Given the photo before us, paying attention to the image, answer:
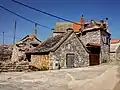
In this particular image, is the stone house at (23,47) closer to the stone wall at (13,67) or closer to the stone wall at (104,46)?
the stone wall at (13,67)

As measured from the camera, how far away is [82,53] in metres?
28.2

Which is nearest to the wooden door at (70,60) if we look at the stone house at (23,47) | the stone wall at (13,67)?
the stone wall at (13,67)

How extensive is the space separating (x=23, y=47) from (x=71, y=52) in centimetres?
1353

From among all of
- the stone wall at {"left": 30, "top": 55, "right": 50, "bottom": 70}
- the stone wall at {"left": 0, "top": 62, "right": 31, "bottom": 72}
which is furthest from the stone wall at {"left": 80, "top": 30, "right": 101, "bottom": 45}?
the stone wall at {"left": 0, "top": 62, "right": 31, "bottom": 72}

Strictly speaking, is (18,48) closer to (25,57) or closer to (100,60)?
(25,57)

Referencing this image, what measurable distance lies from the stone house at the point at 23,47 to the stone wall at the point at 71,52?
720cm

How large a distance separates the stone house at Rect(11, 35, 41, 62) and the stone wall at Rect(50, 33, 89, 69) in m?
7.20

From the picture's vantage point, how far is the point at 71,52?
88.2 ft

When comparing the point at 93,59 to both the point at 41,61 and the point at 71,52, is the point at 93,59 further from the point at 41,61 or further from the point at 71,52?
the point at 41,61

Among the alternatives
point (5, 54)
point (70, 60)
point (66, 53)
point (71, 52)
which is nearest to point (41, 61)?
point (66, 53)

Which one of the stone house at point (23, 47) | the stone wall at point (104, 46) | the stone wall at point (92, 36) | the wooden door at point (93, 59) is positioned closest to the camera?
the wooden door at point (93, 59)

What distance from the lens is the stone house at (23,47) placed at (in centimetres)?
3350

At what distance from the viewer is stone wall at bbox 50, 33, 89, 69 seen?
2527cm

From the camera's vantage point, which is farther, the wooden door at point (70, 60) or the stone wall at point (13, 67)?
the wooden door at point (70, 60)
